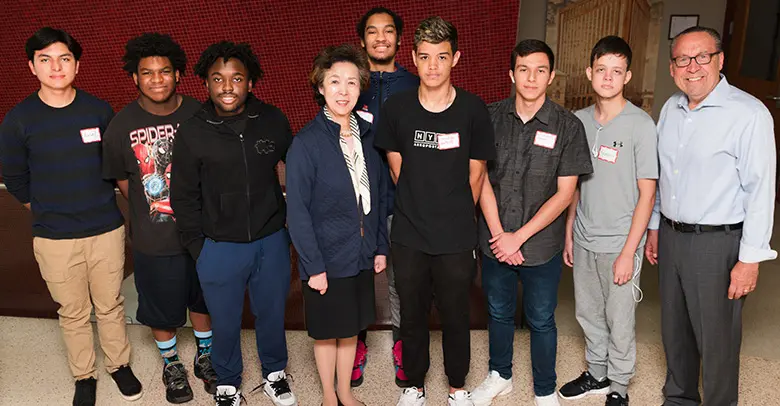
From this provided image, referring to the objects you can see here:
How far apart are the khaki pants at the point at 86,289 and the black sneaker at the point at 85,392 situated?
0.09 ft

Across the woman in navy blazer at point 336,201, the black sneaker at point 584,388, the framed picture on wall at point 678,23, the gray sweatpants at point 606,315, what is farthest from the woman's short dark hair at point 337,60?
the framed picture on wall at point 678,23

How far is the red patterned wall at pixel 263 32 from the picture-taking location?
3820 mm

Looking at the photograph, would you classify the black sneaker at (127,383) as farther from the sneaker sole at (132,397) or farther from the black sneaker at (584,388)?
the black sneaker at (584,388)

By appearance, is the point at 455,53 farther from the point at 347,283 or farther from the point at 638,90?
the point at 638,90

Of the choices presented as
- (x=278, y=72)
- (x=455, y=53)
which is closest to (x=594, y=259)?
(x=455, y=53)

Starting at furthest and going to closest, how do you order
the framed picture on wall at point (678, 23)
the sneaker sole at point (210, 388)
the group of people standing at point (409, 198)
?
1. the framed picture on wall at point (678, 23)
2. the sneaker sole at point (210, 388)
3. the group of people standing at point (409, 198)

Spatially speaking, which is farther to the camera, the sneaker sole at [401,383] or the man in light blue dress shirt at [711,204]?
the sneaker sole at [401,383]

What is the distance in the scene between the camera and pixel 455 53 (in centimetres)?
214

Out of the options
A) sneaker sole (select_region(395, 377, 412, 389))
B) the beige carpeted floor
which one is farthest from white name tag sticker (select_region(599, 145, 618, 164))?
sneaker sole (select_region(395, 377, 412, 389))

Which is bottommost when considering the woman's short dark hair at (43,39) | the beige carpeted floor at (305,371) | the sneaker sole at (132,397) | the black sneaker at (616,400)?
the beige carpeted floor at (305,371)

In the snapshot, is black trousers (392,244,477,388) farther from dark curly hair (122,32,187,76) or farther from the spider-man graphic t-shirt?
dark curly hair (122,32,187,76)

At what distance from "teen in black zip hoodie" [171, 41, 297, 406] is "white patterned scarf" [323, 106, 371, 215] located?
0.31m

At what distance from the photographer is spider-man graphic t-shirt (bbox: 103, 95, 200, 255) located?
7.60 feet

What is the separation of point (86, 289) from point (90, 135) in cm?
72
